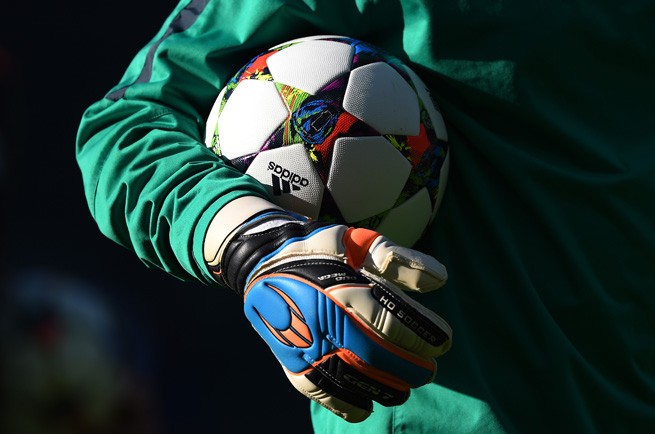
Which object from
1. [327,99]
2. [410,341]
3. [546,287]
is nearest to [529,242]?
[546,287]

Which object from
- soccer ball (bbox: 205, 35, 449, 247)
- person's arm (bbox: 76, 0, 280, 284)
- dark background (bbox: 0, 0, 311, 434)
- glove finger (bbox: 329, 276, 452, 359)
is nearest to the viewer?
glove finger (bbox: 329, 276, 452, 359)

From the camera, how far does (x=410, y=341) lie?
3.69ft

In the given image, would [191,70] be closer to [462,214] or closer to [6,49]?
[462,214]

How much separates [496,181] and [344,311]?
588 millimetres

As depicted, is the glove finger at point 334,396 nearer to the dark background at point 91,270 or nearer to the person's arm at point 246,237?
the person's arm at point 246,237

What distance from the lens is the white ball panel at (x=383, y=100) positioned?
4.93ft

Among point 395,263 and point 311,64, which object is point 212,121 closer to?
point 311,64

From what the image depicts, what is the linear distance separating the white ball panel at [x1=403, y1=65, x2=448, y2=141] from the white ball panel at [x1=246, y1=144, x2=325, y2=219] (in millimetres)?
225

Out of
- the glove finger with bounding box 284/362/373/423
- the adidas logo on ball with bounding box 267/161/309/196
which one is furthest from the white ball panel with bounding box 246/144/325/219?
the glove finger with bounding box 284/362/373/423

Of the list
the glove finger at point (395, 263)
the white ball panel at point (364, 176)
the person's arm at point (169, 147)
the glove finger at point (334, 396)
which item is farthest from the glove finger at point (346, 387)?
the white ball panel at point (364, 176)

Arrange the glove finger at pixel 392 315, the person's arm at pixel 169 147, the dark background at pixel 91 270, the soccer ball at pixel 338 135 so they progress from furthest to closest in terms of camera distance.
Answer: the dark background at pixel 91 270
the soccer ball at pixel 338 135
the person's arm at pixel 169 147
the glove finger at pixel 392 315

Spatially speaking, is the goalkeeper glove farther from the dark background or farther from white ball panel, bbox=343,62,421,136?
the dark background

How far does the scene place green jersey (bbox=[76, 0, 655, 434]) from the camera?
5.06 ft

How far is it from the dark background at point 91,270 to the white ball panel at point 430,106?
171cm
